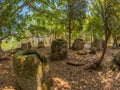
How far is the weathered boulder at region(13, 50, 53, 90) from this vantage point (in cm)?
772

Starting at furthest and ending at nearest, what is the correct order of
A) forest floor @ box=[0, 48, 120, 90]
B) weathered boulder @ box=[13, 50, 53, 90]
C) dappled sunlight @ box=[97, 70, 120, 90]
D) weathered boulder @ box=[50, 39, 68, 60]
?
weathered boulder @ box=[50, 39, 68, 60]
dappled sunlight @ box=[97, 70, 120, 90]
forest floor @ box=[0, 48, 120, 90]
weathered boulder @ box=[13, 50, 53, 90]

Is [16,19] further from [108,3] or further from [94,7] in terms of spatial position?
[108,3]

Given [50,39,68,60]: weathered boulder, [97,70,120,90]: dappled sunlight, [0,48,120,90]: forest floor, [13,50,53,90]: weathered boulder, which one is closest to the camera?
[13,50,53,90]: weathered boulder

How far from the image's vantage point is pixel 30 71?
303 inches

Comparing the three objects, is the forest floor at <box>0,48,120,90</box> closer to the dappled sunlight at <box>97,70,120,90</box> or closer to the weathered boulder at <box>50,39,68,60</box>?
the dappled sunlight at <box>97,70,120,90</box>

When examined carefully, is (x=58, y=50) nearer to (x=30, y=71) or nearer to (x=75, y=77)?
(x=75, y=77)

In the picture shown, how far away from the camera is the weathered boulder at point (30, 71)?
772cm

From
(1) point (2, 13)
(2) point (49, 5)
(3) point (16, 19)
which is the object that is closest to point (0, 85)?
(1) point (2, 13)

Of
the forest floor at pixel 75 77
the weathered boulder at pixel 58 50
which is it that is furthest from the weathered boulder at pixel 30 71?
the weathered boulder at pixel 58 50

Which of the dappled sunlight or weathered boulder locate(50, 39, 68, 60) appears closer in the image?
the dappled sunlight

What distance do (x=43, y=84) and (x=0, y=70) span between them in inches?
142

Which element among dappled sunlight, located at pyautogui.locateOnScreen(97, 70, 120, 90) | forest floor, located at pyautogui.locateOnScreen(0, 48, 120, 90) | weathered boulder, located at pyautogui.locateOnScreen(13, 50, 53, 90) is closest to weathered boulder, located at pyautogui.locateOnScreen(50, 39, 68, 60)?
forest floor, located at pyautogui.locateOnScreen(0, 48, 120, 90)

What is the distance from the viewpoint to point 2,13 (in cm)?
1115

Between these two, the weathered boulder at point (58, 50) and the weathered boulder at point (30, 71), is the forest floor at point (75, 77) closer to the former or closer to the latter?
the weathered boulder at point (58, 50)
